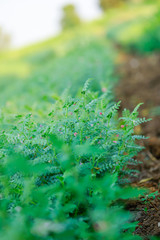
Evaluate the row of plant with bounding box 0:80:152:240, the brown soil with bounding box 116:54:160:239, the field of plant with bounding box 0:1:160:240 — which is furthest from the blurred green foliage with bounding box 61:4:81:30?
the row of plant with bounding box 0:80:152:240

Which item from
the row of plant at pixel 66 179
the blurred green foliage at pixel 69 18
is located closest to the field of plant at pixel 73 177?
the row of plant at pixel 66 179

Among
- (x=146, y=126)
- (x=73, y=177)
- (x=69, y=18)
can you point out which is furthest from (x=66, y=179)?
(x=69, y=18)

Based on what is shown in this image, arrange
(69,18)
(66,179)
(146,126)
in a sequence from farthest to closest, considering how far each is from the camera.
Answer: (69,18) < (146,126) < (66,179)

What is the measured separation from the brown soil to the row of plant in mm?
146

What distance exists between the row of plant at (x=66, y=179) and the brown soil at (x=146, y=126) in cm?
15

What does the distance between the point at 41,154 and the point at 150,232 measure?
66 centimetres

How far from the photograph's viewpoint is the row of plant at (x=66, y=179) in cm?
104

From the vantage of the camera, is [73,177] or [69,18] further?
[69,18]

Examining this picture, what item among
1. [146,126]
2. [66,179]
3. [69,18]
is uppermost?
[69,18]

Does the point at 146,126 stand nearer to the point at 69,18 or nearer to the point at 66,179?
the point at 66,179

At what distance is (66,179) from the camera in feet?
3.91

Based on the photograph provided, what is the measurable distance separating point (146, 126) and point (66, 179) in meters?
2.39

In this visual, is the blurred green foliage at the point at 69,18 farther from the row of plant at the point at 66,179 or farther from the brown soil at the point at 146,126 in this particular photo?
the row of plant at the point at 66,179

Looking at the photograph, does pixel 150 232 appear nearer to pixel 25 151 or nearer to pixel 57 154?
pixel 57 154
